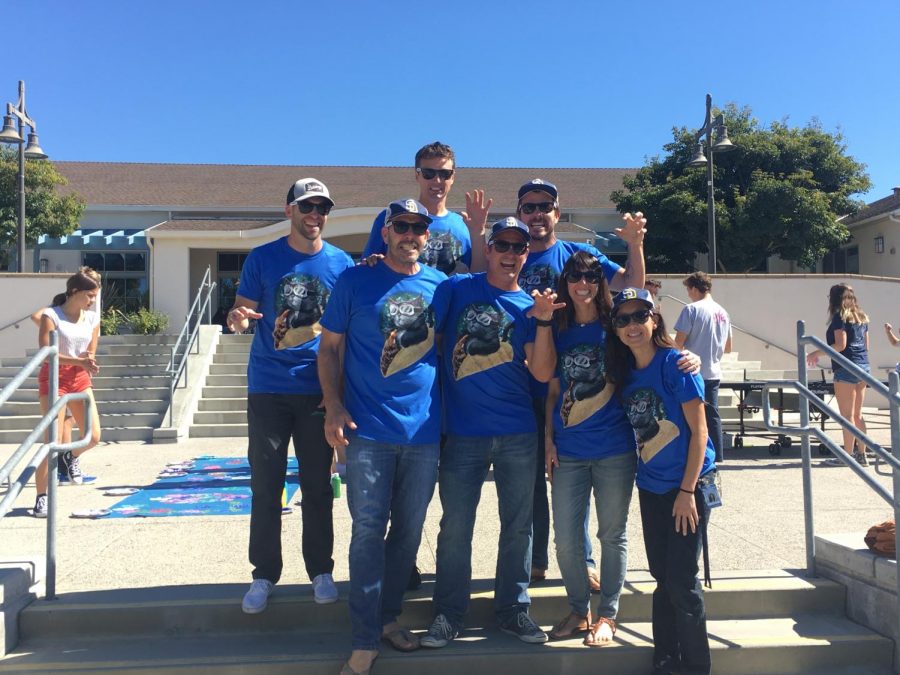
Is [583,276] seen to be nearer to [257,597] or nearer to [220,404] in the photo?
[257,597]

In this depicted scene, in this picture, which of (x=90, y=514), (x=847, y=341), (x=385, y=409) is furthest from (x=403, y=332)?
(x=847, y=341)

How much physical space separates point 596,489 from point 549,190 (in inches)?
59.5

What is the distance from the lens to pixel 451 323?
3.24 metres

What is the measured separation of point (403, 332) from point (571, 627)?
5.29 ft

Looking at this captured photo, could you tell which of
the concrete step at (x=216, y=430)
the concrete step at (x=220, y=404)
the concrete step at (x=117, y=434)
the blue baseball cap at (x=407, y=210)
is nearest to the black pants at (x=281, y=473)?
the blue baseball cap at (x=407, y=210)

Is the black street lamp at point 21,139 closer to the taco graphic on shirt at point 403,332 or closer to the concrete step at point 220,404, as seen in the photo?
the concrete step at point 220,404

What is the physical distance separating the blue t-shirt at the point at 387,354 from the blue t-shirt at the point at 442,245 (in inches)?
19.5

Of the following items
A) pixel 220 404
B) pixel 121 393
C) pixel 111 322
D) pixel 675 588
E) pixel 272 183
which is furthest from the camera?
pixel 272 183

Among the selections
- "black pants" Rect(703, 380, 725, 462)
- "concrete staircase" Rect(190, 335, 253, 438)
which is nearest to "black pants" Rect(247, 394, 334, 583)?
"black pants" Rect(703, 380, 725, 462)

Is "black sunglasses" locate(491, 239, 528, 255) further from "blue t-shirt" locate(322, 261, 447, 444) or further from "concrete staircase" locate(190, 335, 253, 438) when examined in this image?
"concrete staircase" locate(190, 335, 253, 438)

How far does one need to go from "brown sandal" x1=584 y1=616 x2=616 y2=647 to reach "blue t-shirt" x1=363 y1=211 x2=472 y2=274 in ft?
6.18

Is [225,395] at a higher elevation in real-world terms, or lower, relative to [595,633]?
higher

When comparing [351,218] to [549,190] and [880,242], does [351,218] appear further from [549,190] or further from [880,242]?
[880,242]

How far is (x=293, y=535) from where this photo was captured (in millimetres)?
4898
